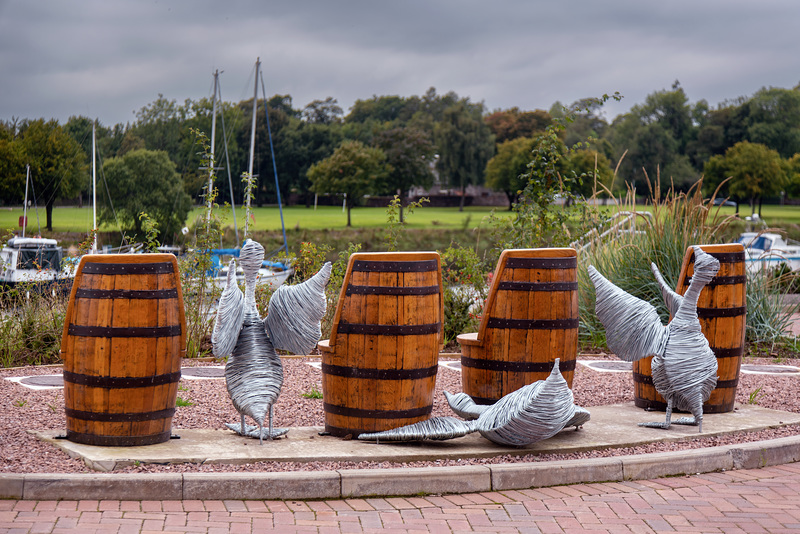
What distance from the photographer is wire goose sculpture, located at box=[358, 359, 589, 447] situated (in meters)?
4.63

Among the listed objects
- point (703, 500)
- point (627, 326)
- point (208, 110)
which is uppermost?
point (208, 110)

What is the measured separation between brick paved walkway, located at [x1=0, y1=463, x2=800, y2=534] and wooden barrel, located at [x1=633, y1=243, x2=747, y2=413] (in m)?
1.61

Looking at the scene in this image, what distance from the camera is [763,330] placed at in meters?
9.77

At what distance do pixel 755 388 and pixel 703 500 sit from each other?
10.8ft

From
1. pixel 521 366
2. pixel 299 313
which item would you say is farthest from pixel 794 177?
pixel 299 313

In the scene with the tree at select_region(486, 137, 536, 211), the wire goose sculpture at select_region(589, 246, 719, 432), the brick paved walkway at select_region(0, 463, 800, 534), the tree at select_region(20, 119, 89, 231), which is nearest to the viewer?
the brick paved walkway at select_region(0, 463, 800, 534)

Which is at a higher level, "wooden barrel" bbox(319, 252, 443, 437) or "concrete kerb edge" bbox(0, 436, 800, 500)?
"wooden barrel" bbox(319, 252, 443, 437)

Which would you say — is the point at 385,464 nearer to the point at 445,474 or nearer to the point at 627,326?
the point at 445,474

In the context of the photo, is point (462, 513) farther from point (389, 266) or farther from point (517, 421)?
point (389, 266)

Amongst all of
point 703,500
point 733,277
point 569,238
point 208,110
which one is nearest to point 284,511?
point 703,500

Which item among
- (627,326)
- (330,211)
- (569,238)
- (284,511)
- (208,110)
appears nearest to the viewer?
(284,511)

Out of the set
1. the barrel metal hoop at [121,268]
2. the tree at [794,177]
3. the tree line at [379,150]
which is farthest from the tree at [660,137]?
the barrel metal hoop at [121,268]

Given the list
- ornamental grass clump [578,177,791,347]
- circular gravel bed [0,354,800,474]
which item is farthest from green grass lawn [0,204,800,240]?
ornamental grass clump [578,177,791,347]

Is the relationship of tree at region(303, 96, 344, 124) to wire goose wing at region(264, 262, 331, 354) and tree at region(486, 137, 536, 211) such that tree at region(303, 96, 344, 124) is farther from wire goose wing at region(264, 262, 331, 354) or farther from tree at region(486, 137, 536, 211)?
wire goose wing at region(264, 262, 331, 354)
